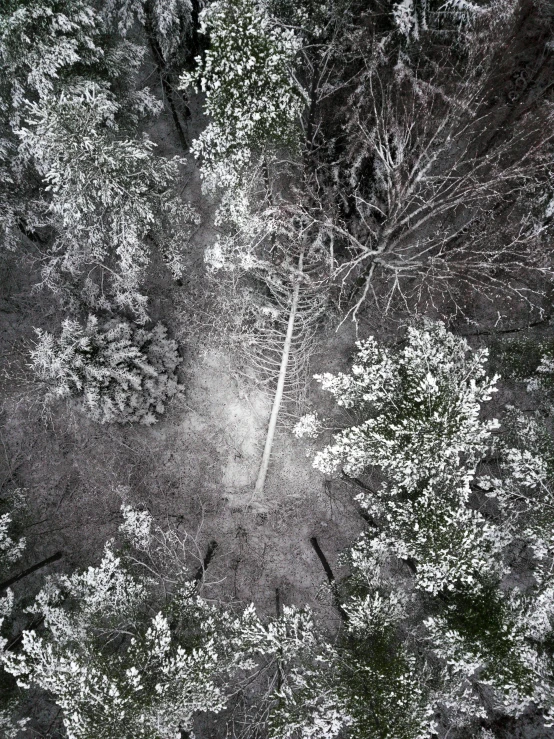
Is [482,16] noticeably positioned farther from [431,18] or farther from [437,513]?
[437,513]

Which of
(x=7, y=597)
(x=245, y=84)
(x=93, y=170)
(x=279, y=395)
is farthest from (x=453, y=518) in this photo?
(x=7, y=597)

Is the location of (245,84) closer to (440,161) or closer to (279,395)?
(440,161)

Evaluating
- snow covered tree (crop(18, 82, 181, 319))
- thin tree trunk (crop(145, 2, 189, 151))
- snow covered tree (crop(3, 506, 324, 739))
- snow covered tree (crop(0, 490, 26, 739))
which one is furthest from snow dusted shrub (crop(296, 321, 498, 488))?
thin tree trunk (crop(145, 2, 189, 151))

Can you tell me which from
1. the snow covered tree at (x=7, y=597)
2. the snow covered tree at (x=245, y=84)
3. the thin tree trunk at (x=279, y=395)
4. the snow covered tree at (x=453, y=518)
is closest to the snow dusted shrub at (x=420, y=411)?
the snow covered tree at (x=453, y=518)

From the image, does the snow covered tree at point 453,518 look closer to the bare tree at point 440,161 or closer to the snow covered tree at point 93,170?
the bare tree at point 440,161

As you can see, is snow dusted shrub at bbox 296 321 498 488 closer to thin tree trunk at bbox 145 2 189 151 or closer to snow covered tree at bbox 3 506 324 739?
snow covered tree at bbox 3 506 324 739
